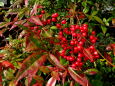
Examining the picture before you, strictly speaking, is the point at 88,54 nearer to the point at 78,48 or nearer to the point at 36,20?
the point at 78,48

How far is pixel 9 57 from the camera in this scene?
1257 mm

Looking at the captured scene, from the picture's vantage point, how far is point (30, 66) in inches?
32.8

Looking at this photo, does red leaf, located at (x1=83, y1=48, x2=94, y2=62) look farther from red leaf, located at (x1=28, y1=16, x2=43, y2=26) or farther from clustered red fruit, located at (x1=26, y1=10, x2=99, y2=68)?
red leaf, located at (x1=28, y1=16, x2=43, y2=26)

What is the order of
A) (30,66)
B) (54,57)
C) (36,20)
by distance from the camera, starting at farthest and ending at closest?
(36,20) < (54,57) < (30,66)

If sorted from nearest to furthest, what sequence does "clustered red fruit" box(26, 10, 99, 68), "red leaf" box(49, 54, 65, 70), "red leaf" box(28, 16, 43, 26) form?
"red leaf" box(49, 54, 65, 70) → "clustered red fruit" box(26, 10, 99, 68) → "red leaf" box(28, 16, 43, 26)

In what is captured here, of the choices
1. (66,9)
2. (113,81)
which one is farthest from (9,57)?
(113,81)

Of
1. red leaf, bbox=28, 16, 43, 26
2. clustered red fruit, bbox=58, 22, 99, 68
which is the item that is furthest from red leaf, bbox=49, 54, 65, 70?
red leaf, bbox=28, 16, 43, 26

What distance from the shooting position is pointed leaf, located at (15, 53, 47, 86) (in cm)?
81

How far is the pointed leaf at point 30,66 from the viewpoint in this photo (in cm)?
81

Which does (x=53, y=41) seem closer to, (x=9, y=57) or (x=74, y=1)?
(x=9, y=57)

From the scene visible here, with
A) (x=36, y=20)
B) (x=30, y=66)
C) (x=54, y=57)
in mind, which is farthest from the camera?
(x=36, y=20)

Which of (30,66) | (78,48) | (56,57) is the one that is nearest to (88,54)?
(78,48)

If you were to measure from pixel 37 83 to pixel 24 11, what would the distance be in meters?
0.59

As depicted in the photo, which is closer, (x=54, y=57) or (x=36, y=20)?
(x=54, y=57)
